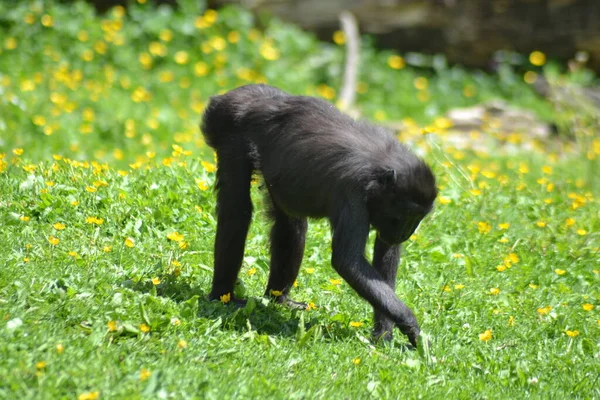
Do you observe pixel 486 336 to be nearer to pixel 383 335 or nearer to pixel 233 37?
pixel 383 335

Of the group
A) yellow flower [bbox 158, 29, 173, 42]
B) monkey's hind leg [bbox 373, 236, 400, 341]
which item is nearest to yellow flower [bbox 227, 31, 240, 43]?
yellow flower [bbox 158, 29, 173, 42]

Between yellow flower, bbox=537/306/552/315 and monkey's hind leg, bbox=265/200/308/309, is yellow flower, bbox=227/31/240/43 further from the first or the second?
yellow flower, bbox=537/306/552/315

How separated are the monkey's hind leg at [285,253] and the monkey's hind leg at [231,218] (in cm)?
40

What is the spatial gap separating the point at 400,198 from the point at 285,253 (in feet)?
4.01

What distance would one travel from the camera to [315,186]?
229 inches

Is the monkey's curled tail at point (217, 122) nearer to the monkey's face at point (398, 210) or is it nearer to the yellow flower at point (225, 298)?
the yellow flower at point (225, 298)

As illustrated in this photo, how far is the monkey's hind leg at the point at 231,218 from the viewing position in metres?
6.16

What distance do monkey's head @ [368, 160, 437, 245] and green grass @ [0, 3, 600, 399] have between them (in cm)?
82

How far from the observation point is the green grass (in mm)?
4785

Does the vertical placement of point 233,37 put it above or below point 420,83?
above

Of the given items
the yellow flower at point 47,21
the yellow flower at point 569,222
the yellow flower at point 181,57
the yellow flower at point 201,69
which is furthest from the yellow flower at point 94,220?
the yellow flower at point 47,21

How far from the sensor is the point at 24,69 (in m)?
13.0

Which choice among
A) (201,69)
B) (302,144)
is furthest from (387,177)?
(201,69)

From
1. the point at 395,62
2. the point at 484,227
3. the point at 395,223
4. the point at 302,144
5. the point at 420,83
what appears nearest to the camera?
the point at 395,223
